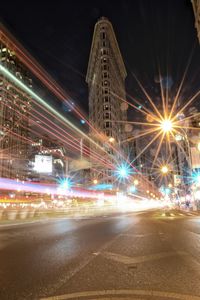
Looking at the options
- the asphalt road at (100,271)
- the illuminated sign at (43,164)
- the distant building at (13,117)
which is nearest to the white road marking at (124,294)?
the asphalt road at (100,271)

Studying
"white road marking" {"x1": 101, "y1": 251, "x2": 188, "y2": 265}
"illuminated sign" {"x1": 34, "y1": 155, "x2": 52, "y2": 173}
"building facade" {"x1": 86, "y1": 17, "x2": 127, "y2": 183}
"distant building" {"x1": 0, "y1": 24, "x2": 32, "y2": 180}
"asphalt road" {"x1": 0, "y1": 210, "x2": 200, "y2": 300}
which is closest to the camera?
"asphalt road" {"x1": 0, "y1": 210, "x2": 200, "y2": 300}

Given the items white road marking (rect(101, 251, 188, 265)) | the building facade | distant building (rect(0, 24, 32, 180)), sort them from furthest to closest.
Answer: the building facade < distant building (rect(0, 24, 32, 180)) < white road marking (rect(101, 251, 188, 265))

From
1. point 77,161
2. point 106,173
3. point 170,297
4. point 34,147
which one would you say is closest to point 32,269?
point 170,297

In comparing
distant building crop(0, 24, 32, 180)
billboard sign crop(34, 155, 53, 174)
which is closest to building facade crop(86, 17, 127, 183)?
distant building crop(0, 24, 32, 180)

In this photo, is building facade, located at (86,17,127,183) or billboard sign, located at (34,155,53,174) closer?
billboard sign, located at (34,155,53,174)

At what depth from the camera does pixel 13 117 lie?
102250 mm

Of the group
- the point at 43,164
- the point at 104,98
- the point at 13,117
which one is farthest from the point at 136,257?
the point at 13,117

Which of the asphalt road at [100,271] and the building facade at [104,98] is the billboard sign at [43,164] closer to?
the asphalt road at [100,271]

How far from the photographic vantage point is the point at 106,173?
309 feet

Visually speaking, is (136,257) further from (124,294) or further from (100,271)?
(124,294)

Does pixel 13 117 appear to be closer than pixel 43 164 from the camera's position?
No

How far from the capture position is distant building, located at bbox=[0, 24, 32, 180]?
93062mm

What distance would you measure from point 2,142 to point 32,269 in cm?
9291

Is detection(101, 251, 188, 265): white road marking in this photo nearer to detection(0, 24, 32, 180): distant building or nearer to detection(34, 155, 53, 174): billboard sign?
detection(34, 155, 53, 174): billboard sign
